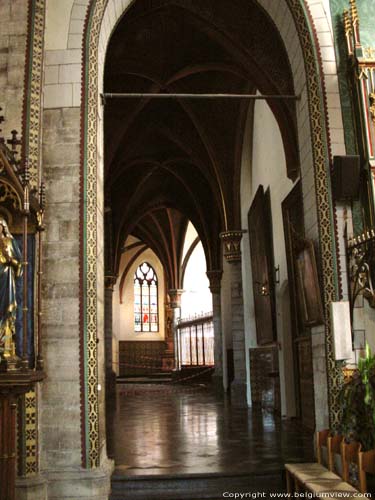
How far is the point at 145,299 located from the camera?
98.4ft

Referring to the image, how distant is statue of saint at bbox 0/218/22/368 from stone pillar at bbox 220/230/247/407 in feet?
31.2

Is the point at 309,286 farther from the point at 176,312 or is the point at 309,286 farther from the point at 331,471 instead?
the point at 176,312

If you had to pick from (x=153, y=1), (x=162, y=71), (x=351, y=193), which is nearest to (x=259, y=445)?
(x=351, y=193)

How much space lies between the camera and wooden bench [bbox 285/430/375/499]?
4.95m

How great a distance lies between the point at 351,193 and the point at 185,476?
3483 mm

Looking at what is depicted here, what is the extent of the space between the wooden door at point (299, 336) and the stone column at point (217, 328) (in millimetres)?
8142

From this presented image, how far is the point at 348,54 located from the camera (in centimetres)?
709

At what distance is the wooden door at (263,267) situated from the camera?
11844 mm

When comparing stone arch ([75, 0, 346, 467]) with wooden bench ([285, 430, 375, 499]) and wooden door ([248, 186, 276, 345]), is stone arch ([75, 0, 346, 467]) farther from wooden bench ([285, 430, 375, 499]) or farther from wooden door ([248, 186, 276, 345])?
wooden door ([248, 186, 276, 345])

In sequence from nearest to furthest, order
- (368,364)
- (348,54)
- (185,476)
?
(368,364) → (185,476) → (348,54)

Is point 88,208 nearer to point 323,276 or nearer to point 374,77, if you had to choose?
point 323,276

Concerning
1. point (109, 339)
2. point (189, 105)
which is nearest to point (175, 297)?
point (109, 339)

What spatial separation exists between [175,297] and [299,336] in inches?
648

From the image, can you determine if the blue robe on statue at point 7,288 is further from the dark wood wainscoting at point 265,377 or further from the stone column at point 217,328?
the stone column at point 217,328
